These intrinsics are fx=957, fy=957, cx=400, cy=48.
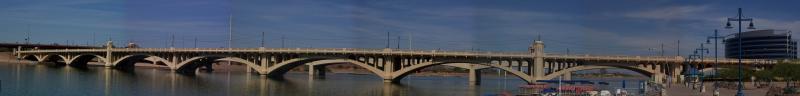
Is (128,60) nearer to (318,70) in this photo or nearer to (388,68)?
(318,70)

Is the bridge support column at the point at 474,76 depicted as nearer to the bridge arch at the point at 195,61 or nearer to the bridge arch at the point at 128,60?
the bridge arch at the point at 195,61

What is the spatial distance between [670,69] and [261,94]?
48324 millimetres

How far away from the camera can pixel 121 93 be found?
74.6m

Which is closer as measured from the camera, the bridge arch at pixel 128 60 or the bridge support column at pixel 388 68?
the bridge support column at pixel 388 68

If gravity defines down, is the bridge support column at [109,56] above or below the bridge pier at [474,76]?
above

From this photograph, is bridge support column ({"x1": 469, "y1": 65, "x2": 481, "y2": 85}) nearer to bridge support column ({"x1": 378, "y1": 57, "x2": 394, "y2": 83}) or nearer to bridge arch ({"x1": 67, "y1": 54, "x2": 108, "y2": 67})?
Answer: bridge support column ({"x1": 378, "y1": 57, "x2": 394, "y2": 83})

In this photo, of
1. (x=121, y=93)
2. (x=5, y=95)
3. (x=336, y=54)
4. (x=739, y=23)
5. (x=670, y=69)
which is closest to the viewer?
(x=739, y=23)

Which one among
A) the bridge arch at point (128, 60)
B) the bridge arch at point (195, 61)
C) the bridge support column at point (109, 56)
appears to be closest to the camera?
the bridge arch at point (195, 61)

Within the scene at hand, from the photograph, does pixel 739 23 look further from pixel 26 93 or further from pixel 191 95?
pixel 26 93

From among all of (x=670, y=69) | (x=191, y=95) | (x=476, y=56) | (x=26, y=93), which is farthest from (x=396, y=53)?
(x=26, y=93)

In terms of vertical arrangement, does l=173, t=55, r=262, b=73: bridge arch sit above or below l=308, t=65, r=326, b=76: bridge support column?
above

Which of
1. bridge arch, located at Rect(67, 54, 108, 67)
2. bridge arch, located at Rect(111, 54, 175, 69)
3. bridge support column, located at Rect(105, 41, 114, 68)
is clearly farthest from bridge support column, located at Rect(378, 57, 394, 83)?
bridge arch, located at Rect(67, 54, 108, 67)

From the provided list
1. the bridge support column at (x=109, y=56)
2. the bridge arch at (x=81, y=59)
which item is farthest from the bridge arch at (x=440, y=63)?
the bridge arch at (x=81, y=59)

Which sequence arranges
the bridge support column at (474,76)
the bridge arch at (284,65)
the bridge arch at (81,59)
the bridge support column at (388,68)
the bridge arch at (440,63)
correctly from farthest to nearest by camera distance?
the bridge arch at (81,59)
the bridge arch at (284,65)
the bridge support column at (474,76)
the bridge support column at (388,68)
the bridge arch at (440,63)
